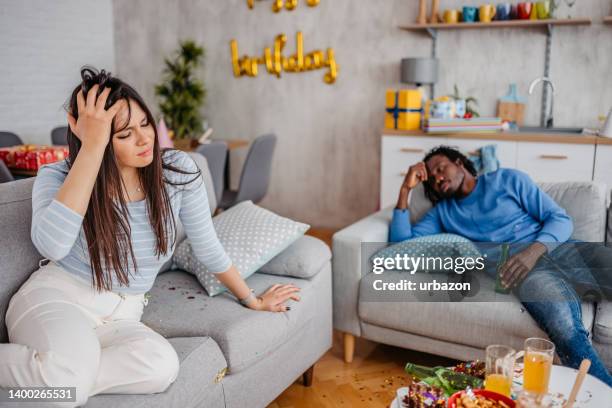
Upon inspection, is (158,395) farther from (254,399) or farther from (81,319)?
(254,399)

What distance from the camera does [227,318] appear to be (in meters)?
1.76

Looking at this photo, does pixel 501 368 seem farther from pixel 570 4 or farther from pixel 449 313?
pixel 570 4

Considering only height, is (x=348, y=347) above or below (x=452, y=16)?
below

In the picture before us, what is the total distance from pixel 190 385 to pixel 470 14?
3120 millimetres

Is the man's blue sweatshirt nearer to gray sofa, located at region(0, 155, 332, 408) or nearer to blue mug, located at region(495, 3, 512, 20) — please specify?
gray sofa, located at region(0, 155, 332, 408)

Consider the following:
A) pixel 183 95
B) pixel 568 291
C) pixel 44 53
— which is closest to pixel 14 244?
pixel 568 291

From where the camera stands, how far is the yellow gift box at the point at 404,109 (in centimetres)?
372

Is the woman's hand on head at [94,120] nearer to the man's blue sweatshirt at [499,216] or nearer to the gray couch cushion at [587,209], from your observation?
the man's blue sweatshirt at [499,216]

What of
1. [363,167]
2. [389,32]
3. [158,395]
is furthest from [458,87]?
[158,395]

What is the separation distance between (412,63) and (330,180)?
1.17m

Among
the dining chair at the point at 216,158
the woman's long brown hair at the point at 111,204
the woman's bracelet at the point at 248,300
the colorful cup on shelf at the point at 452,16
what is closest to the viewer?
the woman's long brown hair at the point at 111,204

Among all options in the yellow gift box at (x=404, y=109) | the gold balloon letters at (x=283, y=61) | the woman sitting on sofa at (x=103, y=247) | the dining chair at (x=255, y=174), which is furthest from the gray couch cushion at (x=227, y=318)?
the gold balloon letters at (x=283, y=61)

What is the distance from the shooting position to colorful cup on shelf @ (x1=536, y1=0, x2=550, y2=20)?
11.7 feet

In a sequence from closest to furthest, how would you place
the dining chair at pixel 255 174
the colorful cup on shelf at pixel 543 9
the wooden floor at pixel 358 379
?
the wooden floor at pixel 358 379 → the dining chair at pixel 255 174 → the colorful cup on shelf at pixel 543 9
